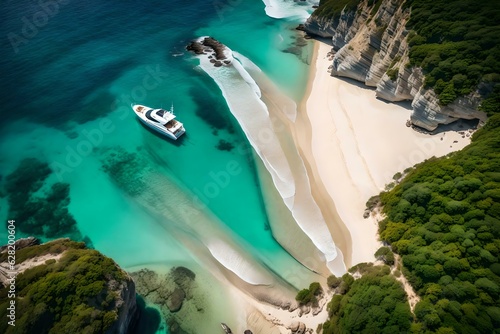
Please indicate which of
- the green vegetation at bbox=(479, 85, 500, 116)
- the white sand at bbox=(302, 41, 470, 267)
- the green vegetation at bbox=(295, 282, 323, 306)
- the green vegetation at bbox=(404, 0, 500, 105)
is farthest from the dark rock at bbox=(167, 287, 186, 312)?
the green vegetation at bbox=(479, 85, 500, 116)

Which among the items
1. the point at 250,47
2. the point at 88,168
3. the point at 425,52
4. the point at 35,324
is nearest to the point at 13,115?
the point at 88,168

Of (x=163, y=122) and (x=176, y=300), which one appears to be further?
(x=163, y=122)

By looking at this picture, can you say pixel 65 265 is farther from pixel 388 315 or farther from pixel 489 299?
pixel 489 299

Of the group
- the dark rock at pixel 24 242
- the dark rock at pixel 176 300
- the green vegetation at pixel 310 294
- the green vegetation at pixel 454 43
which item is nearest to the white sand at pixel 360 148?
the green vegetation at pixel 310 294

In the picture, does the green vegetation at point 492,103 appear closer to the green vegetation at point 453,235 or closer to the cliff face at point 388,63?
the cliff face at point 388,63

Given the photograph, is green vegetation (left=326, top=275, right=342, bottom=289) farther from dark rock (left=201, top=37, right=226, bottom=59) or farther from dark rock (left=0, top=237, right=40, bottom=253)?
dark rock (left=201, top=37, right=226, bottom=59)

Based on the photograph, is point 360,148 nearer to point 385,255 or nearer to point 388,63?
point 388,63

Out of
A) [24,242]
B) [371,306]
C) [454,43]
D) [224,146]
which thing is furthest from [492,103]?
[24,242]
